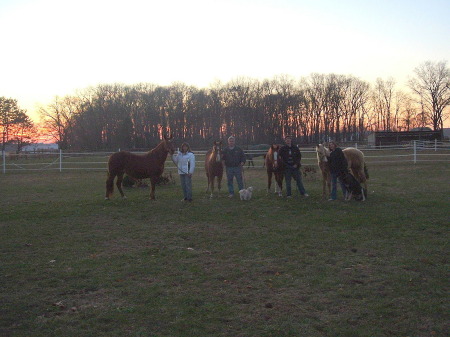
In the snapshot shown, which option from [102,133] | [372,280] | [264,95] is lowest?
[372,280]

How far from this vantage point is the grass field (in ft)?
11.8

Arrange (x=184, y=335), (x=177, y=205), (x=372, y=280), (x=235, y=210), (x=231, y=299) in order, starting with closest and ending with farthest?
(x=184, y=335), (x=231, y=299), (x=372, y=280), (x=235, y=210), (x=177, y=205)

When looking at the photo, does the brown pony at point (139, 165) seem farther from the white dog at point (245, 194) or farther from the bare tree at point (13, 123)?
the bare tree at point (13, 123)

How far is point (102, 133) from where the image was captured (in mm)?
63062

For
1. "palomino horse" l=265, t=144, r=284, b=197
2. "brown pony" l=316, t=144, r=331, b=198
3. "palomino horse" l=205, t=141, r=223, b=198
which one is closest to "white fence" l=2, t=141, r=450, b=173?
"palomino horse" l=265, t=144, r=284, b=197

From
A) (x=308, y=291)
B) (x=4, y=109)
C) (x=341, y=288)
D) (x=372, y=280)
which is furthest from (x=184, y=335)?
(x=4, y=109)

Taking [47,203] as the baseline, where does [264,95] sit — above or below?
above

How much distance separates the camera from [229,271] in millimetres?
5051

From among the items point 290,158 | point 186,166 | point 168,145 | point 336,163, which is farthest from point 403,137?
point 186,166

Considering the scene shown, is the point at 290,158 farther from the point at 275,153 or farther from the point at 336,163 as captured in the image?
the point at 336,163

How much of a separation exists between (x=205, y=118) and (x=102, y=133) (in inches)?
668

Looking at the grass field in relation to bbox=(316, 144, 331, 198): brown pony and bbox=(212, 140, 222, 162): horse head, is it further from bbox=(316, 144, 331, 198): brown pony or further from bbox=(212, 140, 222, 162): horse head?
bbox=(212, 140, 222, 162): horse head

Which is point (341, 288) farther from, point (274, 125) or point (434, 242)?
point (274, 125)

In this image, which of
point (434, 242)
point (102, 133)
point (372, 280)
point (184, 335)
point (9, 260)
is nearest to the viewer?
point (184, 335)
